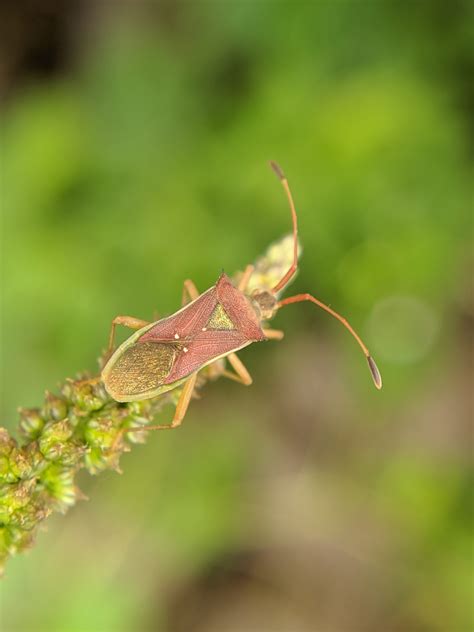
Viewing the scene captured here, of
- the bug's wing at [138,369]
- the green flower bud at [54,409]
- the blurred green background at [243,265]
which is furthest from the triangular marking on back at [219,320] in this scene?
the blurred green background at [243,265]

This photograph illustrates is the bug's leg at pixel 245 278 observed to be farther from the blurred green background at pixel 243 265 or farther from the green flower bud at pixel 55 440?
the blurred green background at pixel 243 265

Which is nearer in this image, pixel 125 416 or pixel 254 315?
pixel 125 416

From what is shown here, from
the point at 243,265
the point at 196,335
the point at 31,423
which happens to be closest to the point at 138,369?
the point at 196,335

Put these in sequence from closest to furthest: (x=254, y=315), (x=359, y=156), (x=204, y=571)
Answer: (x=254, y=315) → (x=359, y=156) → (x=204, y=571)

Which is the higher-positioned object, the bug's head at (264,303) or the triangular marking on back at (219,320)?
the bug's head at (264,303)

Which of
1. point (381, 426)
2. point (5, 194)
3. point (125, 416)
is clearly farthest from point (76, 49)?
point (125, 416)

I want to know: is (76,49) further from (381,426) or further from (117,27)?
(381,426)

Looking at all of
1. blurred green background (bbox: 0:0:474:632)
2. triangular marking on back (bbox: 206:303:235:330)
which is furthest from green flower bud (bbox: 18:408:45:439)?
blurred green background (bbox: 0:0:474:632)

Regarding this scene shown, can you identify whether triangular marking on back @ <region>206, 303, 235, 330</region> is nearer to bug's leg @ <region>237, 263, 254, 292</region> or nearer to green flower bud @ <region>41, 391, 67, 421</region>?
bug's leg @ <region>237, 263, 254, 292</region>

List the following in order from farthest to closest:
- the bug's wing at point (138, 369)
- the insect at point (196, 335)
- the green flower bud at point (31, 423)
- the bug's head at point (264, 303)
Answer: the bug's head at point (264, 303), the insect at point (196, 335), the bug's wing at point (138, 369), the green flower bud at point (31, 423)
